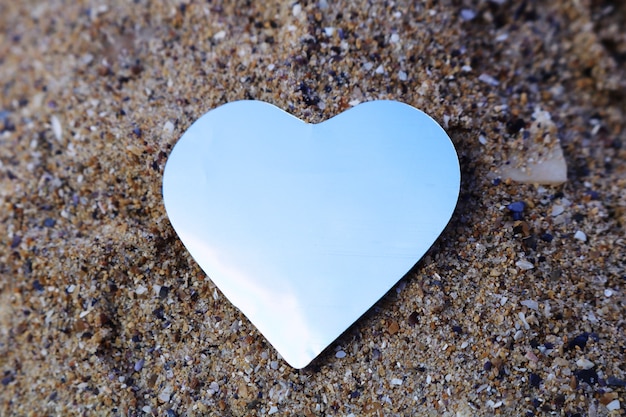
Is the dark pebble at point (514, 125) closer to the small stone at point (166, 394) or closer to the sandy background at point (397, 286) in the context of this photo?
the sandy background at point (397, 286)

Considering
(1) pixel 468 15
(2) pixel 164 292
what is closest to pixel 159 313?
(2) pixel 164 292

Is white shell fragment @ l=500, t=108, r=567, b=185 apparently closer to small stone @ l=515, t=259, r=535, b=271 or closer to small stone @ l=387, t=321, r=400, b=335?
small stone @ l=515, t=259, r=535, b=271

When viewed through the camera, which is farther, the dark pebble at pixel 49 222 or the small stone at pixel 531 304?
the dark pebble at pixel 49 222

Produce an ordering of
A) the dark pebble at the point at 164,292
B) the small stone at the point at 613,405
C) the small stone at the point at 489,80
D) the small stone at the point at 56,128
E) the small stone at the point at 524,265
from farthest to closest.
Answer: the small stone at the point at 56,128 → the small stone at the point at 489,80 → the dark pebble at the point at 164,292 → the small stone at the point at 524,265 → the small stone at the point at 613,405

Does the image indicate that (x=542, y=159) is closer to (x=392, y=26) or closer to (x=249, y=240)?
(x=392, y=26)

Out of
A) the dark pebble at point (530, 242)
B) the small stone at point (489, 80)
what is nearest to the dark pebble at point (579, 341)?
the dark pebble at point (530, 242)

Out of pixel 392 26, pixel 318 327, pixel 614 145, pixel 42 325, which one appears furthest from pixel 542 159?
pixel 42 325
